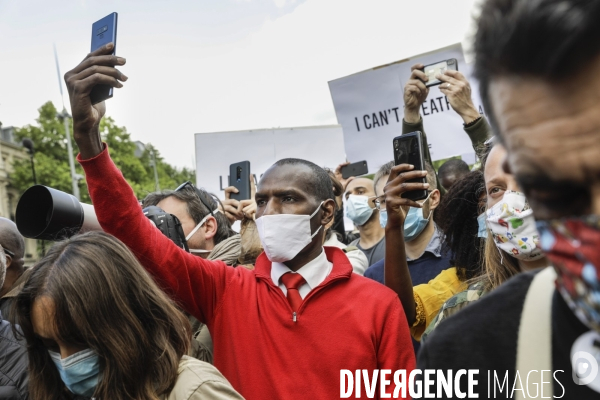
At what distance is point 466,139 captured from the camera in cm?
512

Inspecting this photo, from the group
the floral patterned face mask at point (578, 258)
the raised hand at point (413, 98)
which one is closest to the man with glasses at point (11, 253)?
the raised hand at point (413, 98)

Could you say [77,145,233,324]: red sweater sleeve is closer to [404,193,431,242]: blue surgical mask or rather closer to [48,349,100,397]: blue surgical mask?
[48,349,100,397]: blue surgical mask

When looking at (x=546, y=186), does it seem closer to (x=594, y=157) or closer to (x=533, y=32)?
(x=594, y=157)

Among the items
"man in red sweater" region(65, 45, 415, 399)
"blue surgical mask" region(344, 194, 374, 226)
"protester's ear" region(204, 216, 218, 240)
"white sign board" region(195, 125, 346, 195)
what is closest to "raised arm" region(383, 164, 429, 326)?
"man in red sweater" region(65, 45, 415, 399)

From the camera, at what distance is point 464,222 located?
3.14 m

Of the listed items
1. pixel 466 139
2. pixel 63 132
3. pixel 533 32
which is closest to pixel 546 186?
pixel 533 32

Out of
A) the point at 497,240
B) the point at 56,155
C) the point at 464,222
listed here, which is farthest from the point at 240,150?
the point at 56,155

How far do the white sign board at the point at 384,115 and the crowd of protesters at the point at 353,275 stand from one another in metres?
1.33

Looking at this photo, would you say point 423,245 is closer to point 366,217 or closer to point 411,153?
point 411,153

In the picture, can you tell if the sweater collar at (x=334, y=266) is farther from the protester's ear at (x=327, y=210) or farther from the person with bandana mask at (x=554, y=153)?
the person with bandana mask at (x=554, y=153)

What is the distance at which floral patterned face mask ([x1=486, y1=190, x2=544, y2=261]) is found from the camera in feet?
7.30

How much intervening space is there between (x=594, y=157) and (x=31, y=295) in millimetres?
2023

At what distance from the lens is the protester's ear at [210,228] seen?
3.98 m

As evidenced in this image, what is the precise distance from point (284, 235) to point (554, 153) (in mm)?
2115
